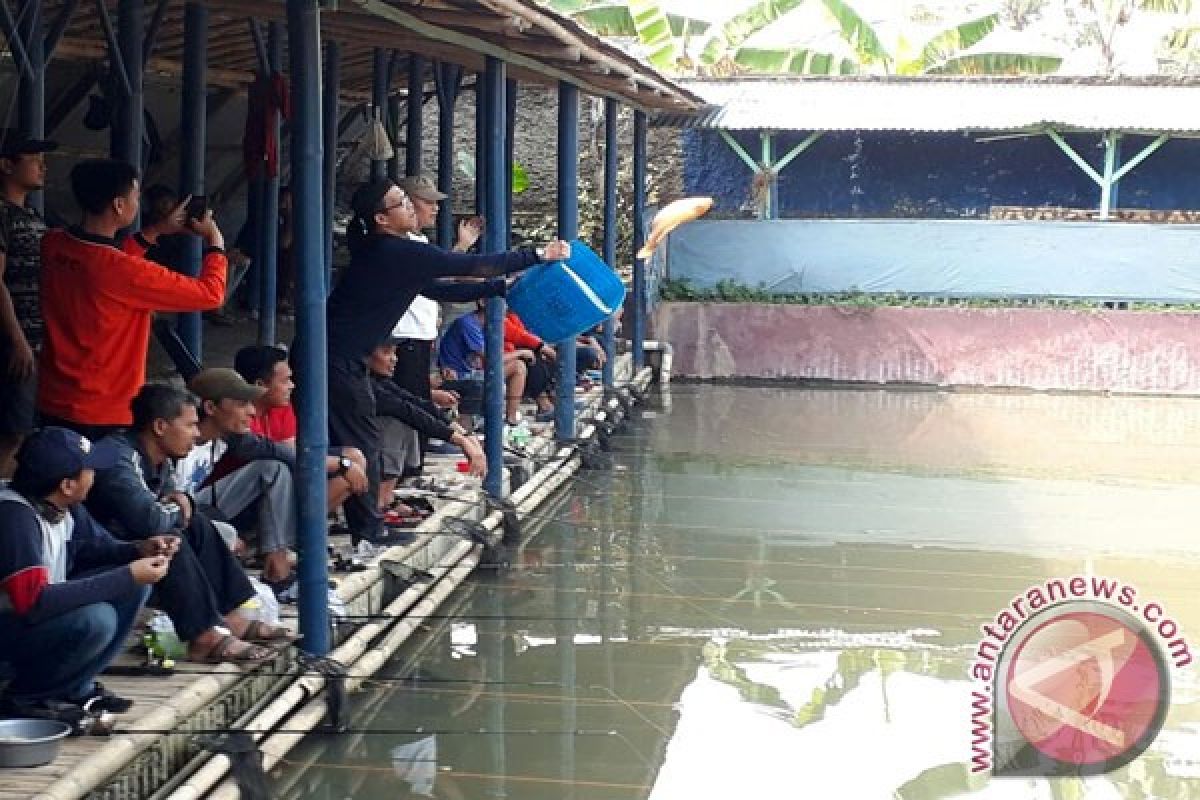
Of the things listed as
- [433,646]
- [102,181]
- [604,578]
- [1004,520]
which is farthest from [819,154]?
[102,181]

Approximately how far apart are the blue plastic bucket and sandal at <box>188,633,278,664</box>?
2.27 meters

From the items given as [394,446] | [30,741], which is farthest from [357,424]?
[30,741]

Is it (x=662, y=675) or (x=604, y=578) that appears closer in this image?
(x=662, y=675)

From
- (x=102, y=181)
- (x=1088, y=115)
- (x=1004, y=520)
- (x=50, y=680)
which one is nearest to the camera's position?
(x=50, y=680)

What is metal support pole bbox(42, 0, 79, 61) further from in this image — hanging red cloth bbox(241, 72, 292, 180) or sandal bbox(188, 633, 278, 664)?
sandal bbox(188, 633, 278, 664)

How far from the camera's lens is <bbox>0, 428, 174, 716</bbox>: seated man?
158 inches

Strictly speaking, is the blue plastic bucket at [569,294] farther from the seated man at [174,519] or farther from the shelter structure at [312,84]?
the seated man at [174,519]

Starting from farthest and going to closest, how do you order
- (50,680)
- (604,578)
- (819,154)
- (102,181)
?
(819,154)
(604,578)
(102,181)
(50,680)

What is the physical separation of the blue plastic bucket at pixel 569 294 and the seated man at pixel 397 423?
553 millimetres

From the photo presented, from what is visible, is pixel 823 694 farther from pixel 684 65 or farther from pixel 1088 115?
pixel 684 65

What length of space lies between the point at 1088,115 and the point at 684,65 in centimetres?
581

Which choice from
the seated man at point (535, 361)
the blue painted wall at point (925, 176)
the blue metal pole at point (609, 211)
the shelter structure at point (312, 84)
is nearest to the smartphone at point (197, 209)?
the shelter structure at point (312, 84)

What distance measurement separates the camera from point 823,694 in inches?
237

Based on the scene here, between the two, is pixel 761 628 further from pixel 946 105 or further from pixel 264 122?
pixel 946 105
